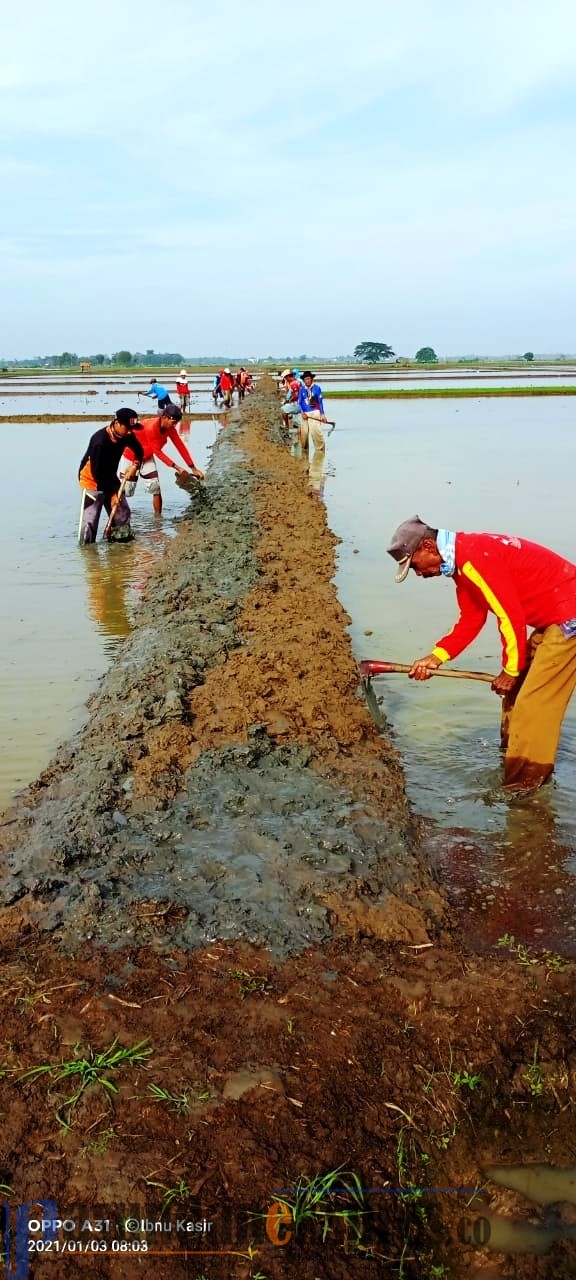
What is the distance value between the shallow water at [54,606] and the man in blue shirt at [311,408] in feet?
9.87

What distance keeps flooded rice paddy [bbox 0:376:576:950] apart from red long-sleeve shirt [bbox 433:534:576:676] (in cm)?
84

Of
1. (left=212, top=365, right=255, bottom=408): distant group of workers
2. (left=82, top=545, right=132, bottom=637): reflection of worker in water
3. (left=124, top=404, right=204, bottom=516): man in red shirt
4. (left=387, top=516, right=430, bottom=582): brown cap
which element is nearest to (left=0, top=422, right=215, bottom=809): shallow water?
(left=82, top=545, right=132, bottom=637): reflection of worker in water

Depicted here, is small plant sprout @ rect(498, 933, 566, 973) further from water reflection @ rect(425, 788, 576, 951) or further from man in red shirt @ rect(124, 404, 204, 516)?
man in red shirt @ rect(124, 404, 204, 516)

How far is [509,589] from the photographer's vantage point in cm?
378

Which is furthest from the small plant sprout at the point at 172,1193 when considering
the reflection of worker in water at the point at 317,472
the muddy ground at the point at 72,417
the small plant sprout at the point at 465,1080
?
the muddy ground at the point at 72,417

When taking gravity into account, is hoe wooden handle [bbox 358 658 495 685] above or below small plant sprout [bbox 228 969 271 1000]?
above

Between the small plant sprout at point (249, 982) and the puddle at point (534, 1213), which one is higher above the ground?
the small plant sprout at point (249, 982)

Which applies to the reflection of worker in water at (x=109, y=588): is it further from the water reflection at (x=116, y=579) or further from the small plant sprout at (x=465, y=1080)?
the small plant sprout at (x=465, y=1080)

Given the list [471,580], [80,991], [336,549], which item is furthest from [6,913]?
[336,549]

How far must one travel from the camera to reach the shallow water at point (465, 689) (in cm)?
363

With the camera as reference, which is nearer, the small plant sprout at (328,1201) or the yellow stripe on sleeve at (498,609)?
the small plant sprout at (328,1201)

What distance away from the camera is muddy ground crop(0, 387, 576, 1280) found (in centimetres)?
199

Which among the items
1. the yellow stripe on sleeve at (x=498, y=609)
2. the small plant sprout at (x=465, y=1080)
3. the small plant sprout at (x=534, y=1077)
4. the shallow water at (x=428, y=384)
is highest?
the shallow water at (x=428, y=384)

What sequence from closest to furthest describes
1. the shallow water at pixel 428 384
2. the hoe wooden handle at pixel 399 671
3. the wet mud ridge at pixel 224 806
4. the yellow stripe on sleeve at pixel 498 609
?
the wet mud ridge at pixel 224 806, the yellow stripe on sleeve at pixel 498 609, the hoe wooden handle at pixel 399 671, the shallow water at pixel 428 384
